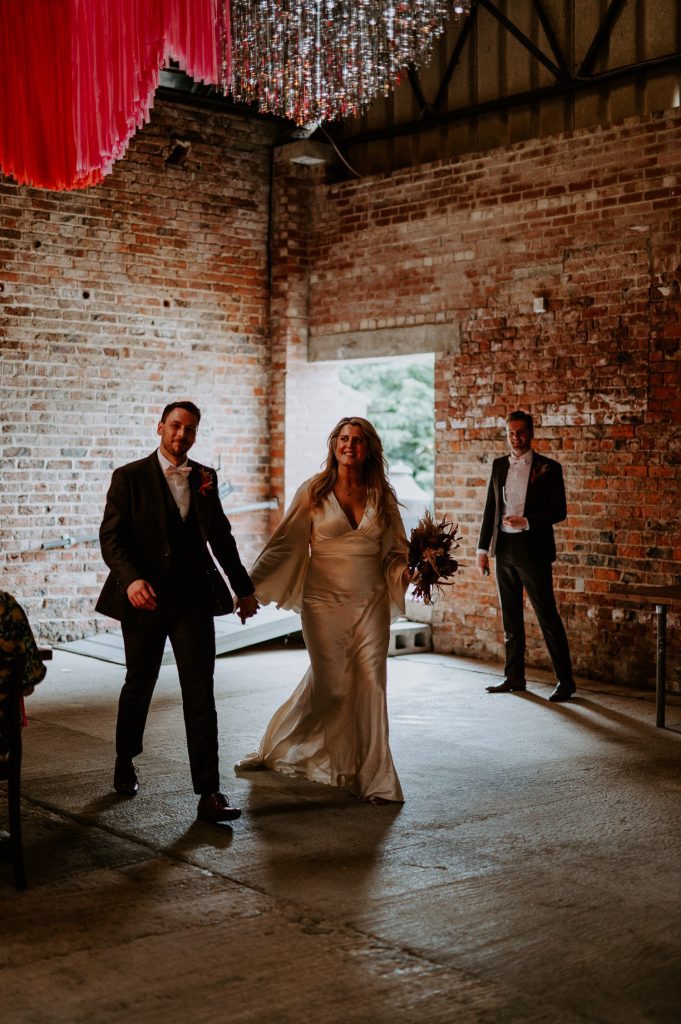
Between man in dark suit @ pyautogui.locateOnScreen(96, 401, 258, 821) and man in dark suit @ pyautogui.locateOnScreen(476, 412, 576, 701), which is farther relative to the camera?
man in dark suit @ pyautogui.locateOnScreen(476, 412, 576, 701)

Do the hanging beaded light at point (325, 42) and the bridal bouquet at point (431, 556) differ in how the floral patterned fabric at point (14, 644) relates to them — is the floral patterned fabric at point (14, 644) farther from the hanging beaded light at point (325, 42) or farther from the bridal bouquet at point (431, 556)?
the hanging beaded light at point (325, 42)

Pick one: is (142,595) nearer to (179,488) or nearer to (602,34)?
(179,488)

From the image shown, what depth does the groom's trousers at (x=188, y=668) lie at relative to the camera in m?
4.93

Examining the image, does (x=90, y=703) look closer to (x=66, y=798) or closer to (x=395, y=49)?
(x=66, y=798)

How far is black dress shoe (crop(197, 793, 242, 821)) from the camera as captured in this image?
491 centimetres

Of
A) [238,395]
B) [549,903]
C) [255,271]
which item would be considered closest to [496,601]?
[238,395]

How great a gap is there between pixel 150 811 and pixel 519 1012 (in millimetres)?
2285

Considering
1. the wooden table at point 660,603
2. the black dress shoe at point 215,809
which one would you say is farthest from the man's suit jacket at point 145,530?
the wooden table at point 660,603

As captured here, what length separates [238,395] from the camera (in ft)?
35.0

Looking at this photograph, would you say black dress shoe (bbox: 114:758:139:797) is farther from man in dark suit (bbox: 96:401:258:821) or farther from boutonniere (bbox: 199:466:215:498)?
boutonniere (bbox: 199:466:215:498)

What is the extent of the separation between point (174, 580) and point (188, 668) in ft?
1.28

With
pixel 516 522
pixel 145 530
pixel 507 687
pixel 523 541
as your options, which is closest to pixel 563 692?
pixel 507 687

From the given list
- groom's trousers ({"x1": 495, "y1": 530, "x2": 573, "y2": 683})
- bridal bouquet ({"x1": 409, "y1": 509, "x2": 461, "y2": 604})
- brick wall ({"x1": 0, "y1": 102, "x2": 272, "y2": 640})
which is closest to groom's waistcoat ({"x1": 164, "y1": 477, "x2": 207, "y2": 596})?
bridal bouquet ({"x1": 409, "y1": 509, "x2": 461, "y2": 604})

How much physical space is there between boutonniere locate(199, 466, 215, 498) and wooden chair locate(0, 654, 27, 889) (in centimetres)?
134
